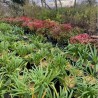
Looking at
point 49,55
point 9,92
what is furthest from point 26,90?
point 49,55

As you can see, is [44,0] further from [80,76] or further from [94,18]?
[80,76]

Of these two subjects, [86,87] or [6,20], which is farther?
[6,20]

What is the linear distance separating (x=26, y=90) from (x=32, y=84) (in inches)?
15.6

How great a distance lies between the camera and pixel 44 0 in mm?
24250

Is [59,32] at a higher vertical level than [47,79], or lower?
lower

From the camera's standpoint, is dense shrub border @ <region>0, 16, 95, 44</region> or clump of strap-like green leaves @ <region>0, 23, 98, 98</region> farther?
dense shrub border @ <region>0, 16, 95, 44</region>

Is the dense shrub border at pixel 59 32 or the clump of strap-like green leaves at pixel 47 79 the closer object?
the clump of strap-like green leaves at pixel 47 79

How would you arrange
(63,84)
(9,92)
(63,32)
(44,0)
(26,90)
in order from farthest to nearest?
1. (44,0)
2. (63,32)
3. (63,84)
4. (9,92)
5. (26,90)

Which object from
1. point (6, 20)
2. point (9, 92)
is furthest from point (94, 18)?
point (9, 92)

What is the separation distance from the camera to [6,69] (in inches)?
178

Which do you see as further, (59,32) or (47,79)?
(59,32)

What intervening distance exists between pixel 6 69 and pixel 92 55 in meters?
1.94

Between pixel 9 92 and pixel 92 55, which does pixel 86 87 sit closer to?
pixel 9 92

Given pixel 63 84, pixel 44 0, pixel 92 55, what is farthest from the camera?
pixel 44 0
